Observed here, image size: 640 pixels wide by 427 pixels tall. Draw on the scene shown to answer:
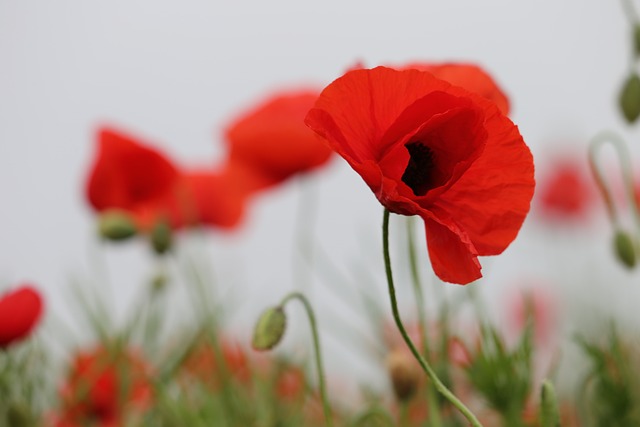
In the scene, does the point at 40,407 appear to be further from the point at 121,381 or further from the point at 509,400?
the point at 509,400

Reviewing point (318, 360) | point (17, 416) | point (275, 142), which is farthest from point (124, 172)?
point (318, 360)

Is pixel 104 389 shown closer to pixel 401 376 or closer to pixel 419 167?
pixel 401 376

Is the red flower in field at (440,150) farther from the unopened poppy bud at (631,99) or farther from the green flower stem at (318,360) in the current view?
the unopened poppy bud at (631,99)

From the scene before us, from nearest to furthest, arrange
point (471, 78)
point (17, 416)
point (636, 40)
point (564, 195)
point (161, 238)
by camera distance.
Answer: point (471, 78)
point (636, 40)
point (17, 416)
point (161, 238)
point (564, 195)

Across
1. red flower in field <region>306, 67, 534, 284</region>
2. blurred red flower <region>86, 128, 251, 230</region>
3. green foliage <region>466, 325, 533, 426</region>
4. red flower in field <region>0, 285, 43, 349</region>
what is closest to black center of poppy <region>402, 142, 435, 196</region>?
red flower in field <region>306, 67, 534, 284</region>

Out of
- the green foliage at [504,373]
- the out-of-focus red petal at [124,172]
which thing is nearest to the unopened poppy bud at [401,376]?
the green foliage at [504,373]
